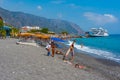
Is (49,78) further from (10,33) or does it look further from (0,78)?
(10,33)

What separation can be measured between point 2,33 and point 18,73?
56892mm

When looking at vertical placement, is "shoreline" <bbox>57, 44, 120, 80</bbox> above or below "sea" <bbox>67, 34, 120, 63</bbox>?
above

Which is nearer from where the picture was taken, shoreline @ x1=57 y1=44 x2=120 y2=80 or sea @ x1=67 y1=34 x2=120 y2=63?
shoreline @ x1=57 y1=44 x2=120 y2=80

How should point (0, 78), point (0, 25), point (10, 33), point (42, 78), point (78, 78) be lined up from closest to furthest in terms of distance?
point (0, 78)
point (42, 78)
point (78, 78)
point (0, 25)
point (10, 33)

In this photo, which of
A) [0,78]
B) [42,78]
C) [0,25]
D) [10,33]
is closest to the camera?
[0,78]

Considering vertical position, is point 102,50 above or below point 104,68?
below

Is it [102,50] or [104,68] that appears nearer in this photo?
[104,68]

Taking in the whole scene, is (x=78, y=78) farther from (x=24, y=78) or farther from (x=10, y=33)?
(x=10, y=33)

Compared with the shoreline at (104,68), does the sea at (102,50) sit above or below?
below

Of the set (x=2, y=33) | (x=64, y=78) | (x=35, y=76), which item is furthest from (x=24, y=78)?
(x=2, y=33)

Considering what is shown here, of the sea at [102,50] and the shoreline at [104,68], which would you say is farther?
the sea at [102,50]

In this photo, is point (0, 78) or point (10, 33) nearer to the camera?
point (0, 78)

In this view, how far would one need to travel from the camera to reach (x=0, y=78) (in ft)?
43.8

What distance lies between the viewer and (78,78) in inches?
634
